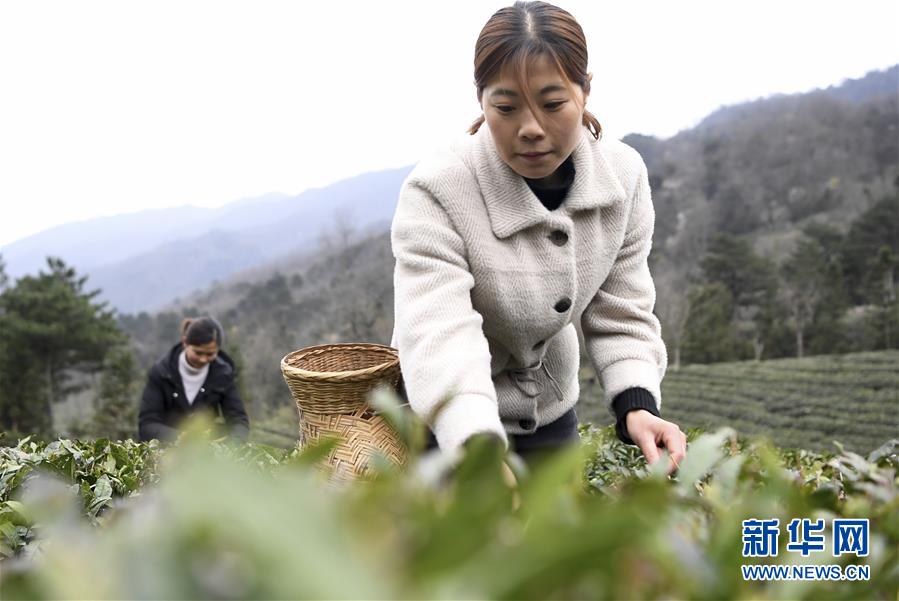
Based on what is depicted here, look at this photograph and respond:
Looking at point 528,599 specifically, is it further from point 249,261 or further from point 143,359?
point 249,261

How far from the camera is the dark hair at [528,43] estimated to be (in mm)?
1279

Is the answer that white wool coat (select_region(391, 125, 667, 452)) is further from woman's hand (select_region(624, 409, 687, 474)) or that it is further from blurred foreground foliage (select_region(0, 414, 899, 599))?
blurred foreground foliage (select_region(0, 414, 899, 599))

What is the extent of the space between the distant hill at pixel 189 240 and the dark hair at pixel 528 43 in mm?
76825

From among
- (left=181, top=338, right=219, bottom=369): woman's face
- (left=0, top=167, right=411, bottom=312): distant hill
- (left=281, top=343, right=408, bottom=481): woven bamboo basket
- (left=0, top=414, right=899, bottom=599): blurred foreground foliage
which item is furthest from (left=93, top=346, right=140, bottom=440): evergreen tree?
(left=0, top=167, right=411, bottom=312): distant hill

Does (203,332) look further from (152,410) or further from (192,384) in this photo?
(152,410)

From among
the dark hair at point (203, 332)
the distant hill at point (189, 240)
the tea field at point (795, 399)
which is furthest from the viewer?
the distant hill at point (189, 240)

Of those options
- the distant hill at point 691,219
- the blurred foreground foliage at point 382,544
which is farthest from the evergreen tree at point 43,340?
the blurred foreground foliage at point 382,544

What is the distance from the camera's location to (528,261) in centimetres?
145

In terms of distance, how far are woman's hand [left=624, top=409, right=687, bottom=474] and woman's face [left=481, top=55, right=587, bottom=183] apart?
0.50 meters

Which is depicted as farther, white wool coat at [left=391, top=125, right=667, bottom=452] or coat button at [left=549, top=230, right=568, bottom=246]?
coat button at [left=549, top=230, right=568, bottom=246]

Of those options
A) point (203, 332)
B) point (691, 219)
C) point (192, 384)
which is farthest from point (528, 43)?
point (691, 219)

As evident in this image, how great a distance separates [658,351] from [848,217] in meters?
43.5

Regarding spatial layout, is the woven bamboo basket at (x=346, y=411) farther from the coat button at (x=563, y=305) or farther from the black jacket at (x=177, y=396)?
the black jacket at (x=177, y=396)

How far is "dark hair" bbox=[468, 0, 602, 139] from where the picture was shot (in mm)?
1279
